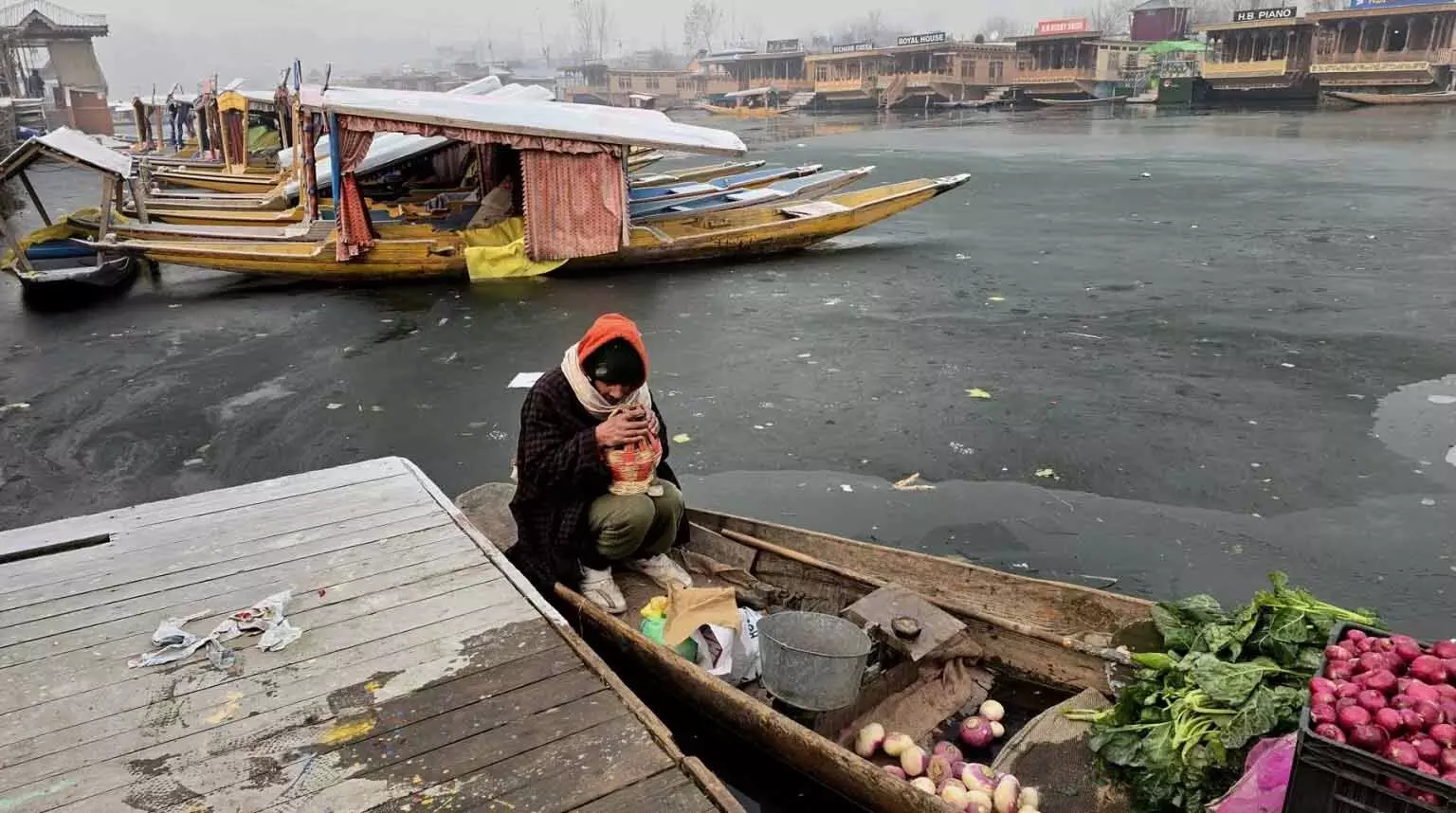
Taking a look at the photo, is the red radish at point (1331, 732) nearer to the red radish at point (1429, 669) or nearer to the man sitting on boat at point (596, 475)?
the red radish at point (1429, 669)

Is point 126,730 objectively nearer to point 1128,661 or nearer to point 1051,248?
point 1128,661

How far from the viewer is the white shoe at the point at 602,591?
12.4ft

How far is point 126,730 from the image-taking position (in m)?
2.62

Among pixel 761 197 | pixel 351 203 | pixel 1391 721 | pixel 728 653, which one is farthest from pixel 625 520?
pixel 761 197

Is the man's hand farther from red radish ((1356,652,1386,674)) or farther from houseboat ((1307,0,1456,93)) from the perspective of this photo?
houseboat ((1307,0,1456,93))

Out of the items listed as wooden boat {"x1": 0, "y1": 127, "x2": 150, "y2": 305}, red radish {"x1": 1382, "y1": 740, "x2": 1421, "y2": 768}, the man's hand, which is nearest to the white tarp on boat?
wooden boat {"x1": 0, "y1": 127, "x2": 150, "y2": 305}

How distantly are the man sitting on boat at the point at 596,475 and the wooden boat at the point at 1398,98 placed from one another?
141ft

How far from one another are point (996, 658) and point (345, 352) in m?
7.17

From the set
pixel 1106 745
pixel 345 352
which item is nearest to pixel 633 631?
pixel 1106 745

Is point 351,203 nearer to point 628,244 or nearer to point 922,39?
point 628,244

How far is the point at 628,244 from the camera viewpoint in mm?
11328

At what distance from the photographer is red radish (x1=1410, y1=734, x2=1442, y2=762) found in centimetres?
199

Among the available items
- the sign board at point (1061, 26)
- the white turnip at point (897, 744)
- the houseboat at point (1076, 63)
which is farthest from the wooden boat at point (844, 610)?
the sign board at point (1061, 26)

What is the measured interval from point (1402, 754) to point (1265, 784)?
439 mm
